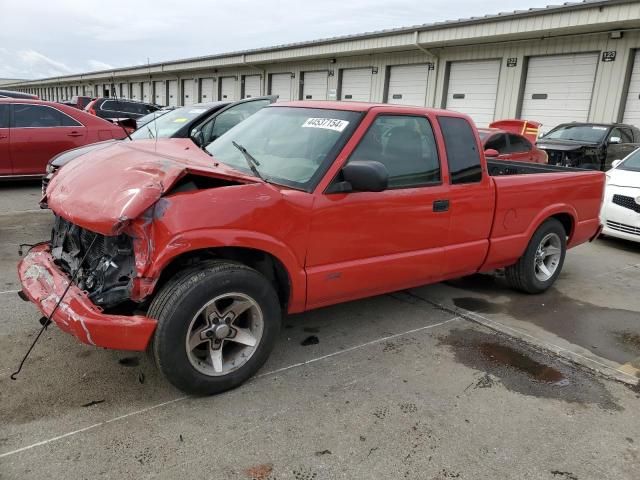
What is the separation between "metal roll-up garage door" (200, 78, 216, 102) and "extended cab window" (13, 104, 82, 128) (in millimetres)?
22311

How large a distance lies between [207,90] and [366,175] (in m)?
30.9

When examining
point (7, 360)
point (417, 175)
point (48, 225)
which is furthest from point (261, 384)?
point (48, 225)

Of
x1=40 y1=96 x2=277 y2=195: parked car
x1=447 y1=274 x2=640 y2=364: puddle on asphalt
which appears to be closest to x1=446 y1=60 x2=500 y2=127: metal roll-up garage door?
x1=40 y1=96 x2=277 y2=195: parked car

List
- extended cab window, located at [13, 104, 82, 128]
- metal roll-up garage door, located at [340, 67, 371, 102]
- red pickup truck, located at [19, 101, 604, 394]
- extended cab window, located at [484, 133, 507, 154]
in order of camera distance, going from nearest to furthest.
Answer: red pickup truck, located at [19, 101, 604, 394] → extended cab window, located at [13, 104, 82, 128] → extended cab window, located at [484, 133, 507, 154] → metal roll-up garage door, located at [340, 67, 371, 102]

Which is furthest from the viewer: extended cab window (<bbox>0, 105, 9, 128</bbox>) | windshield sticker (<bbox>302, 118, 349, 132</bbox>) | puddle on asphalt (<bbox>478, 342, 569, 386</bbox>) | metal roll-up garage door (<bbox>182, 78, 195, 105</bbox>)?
metal roll-up garage door (<bbox>182, 78, 195, 105</bbox>)

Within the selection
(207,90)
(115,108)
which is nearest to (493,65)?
(115,108)

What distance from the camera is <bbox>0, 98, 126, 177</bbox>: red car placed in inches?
361

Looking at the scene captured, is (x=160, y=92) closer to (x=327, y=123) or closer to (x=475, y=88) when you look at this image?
(x=475, y=88)

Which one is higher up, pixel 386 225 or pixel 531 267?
pixel 386 225

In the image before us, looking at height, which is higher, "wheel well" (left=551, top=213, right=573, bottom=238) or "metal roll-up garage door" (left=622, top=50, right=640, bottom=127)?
"metal roll-up garage door" (left=622, top=50, right=640, bottom=127)

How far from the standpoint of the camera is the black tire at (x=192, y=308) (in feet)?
9.20

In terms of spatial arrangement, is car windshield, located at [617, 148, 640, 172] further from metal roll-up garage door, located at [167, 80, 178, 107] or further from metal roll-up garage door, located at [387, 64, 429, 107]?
metal roll-up garage door, located at [167, 80, 178, 107]

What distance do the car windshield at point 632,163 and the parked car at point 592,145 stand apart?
405cm

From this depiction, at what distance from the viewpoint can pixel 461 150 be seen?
4289 millimetres
